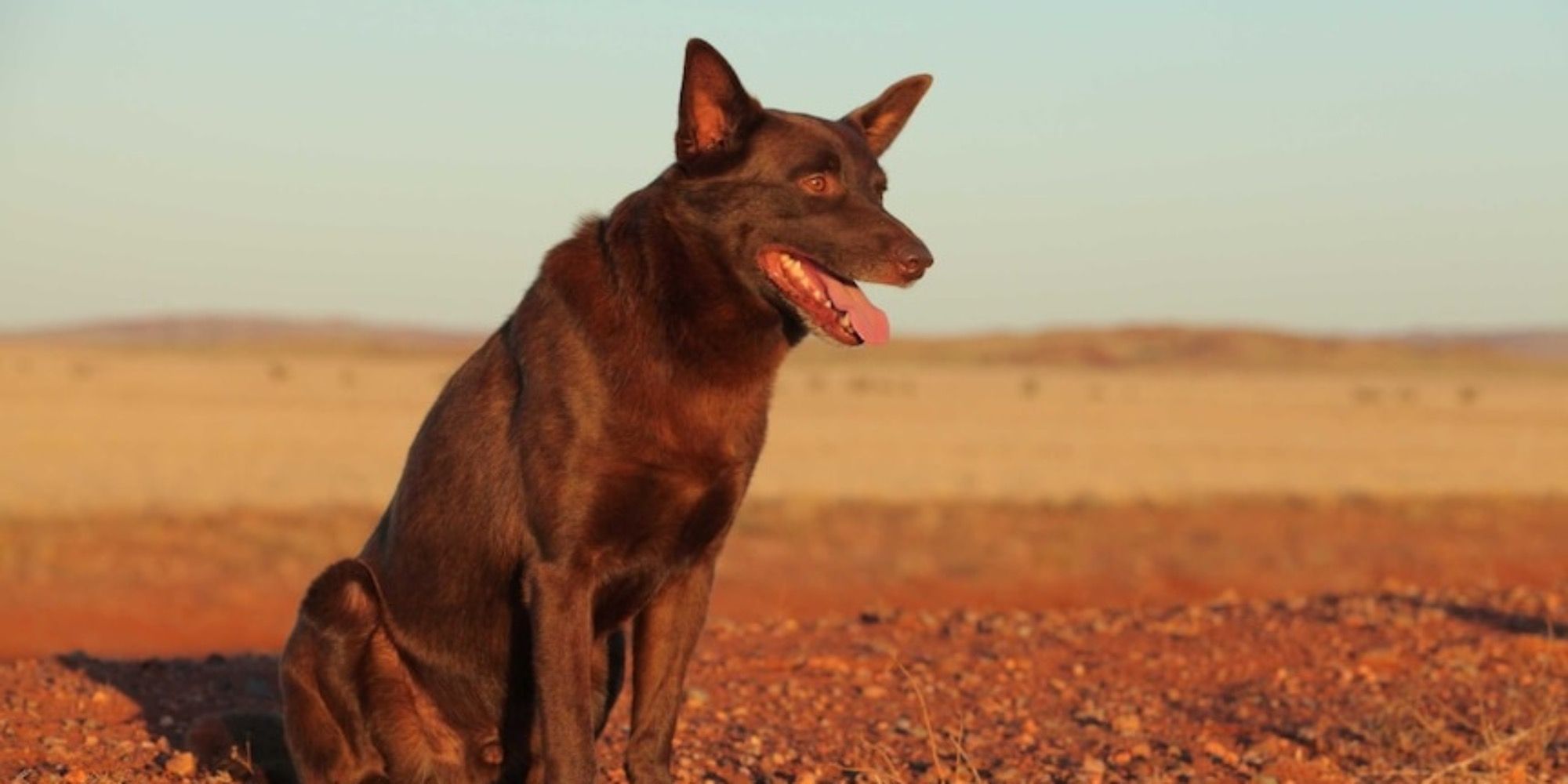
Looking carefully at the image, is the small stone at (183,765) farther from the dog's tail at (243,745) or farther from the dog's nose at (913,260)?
the dog's nose at (913,260)

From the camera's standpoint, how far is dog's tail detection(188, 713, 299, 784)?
21.1 ft

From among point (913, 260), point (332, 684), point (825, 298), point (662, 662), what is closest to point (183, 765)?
point (332, 684)

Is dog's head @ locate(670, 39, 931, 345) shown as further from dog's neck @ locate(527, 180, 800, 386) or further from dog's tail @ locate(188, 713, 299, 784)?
dog's tail @ locate(188, 713, 299, 784)

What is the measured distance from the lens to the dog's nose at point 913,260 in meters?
5.45

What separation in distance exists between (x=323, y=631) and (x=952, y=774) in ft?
7.57

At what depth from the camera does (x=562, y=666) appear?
5.41m

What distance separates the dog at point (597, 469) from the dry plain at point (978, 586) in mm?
959

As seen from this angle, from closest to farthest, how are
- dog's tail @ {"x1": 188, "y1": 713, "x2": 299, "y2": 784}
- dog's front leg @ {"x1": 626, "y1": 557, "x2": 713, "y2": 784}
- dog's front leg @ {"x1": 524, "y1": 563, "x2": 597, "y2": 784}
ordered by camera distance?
dog's front leg @ {"x1": 524, "y1": 563, "x2": 597, "y2": 784}, dog's front leg @ {"x1": 626, "y1": 557, "x2": 713, "y2": 784}, dog's tail @ {"x1": 188, "y1": 713, "x2": 299, "y2": 784}

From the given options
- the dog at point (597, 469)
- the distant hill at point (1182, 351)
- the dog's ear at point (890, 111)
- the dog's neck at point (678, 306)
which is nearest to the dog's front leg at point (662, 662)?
the dog at point (597, 469)

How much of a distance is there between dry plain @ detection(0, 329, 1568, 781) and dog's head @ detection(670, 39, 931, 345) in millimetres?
1579

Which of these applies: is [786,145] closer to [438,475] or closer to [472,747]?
[438,475]

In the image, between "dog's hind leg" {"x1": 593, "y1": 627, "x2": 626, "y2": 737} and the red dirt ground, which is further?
the red dirt ground

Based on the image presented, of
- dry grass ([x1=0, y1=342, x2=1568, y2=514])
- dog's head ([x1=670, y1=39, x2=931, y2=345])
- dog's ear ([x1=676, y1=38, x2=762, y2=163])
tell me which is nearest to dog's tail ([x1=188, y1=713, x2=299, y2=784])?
dog's head ([x1=670, y1=39, x2=931, y2=345])

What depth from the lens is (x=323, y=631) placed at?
5812 millimetres
